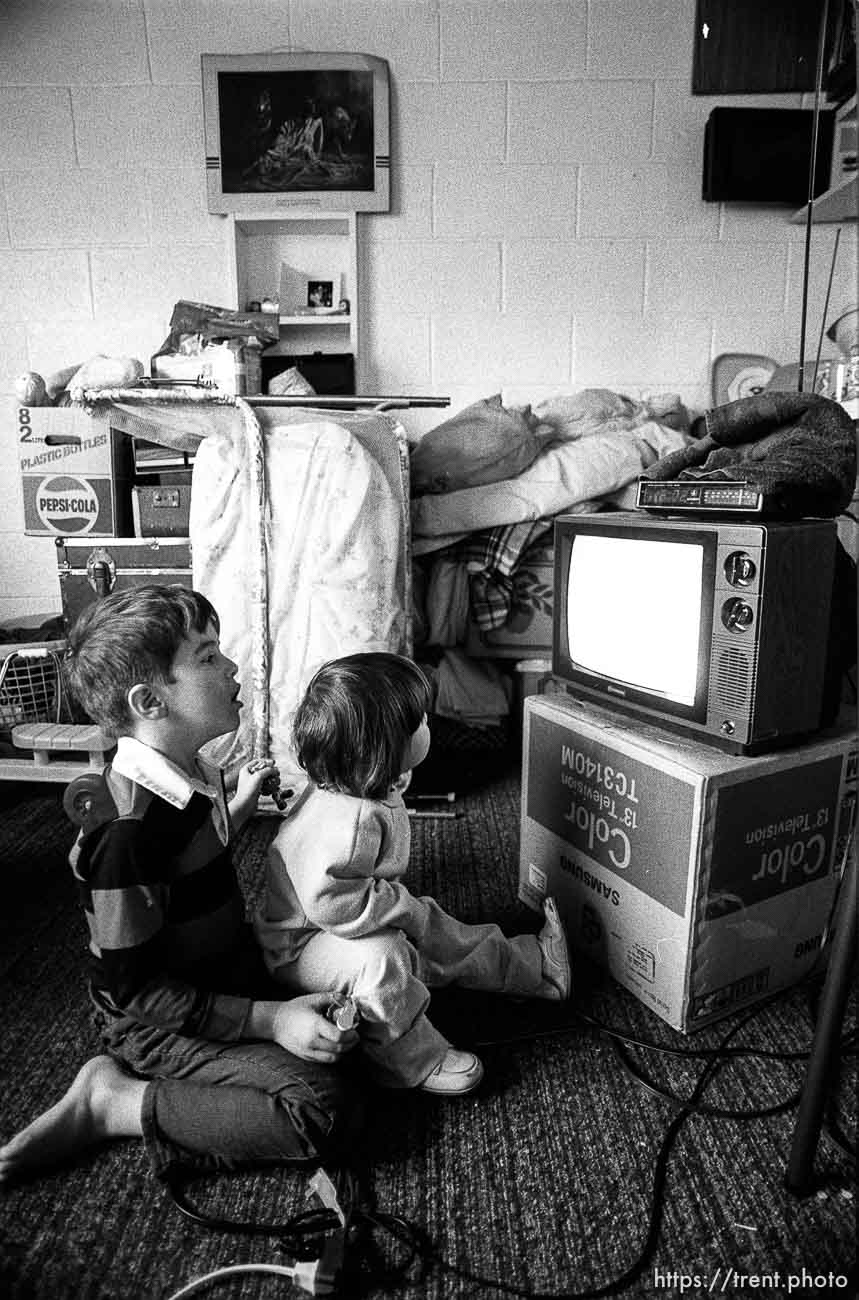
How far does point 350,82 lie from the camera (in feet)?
8.85

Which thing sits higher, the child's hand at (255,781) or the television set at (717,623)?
the television set at (717,623)

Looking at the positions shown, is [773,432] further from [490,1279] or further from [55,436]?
[55,436]

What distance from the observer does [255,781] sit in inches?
51.7

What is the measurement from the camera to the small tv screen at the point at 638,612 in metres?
1.26

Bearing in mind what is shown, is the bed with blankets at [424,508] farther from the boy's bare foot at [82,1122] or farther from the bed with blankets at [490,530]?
the boy's bare foot at [82,1122]

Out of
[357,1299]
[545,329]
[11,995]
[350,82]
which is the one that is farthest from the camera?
[545,329]

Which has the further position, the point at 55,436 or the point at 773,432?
Answer: the point at 55,436

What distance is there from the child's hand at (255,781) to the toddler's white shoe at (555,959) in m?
0.51

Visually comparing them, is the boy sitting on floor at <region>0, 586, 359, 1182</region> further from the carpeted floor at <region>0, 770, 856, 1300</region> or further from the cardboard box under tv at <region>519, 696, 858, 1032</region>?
the cardboard box under tv at <region>519, 696, 858, 1032</region>

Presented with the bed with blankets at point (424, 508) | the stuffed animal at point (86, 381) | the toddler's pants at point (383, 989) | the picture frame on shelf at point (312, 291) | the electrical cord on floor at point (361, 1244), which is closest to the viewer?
the electrical cord on floor at point (361, 1244)

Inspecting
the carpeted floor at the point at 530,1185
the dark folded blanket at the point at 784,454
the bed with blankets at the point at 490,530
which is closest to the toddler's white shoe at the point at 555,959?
the carpeted floor at the point at 530,1185

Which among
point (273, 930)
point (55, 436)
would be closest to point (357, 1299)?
point (273, 930)

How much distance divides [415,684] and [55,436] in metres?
1.53

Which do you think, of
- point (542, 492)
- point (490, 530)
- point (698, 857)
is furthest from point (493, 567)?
point (698, 857)
